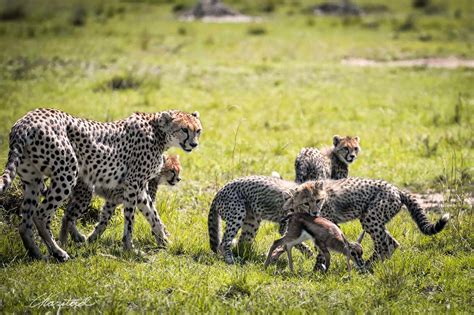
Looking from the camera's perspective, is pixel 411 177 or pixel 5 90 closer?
pixel 411 177

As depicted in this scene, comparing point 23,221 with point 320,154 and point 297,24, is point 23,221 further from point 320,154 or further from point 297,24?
point 297,24

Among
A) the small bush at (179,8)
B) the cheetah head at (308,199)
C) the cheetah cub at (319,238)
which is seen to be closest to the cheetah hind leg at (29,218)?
the cheetah cub at (319,238)

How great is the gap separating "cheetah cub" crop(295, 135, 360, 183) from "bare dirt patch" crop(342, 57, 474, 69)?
958cm

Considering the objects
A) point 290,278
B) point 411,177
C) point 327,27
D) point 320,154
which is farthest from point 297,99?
point 327,27

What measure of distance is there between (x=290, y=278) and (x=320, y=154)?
2534 millimetres

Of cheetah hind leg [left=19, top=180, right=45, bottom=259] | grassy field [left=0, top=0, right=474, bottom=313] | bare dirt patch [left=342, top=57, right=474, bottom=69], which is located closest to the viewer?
grassy field [left=0, top=0, right=474, bottom=313]

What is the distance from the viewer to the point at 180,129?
6.56 meters

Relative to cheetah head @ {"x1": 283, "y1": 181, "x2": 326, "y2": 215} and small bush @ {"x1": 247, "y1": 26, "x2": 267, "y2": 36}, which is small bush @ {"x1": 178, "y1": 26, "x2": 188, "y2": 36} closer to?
small bush @ {"x1": 247, "y1": 26, "x2": 267, "y2": 36}

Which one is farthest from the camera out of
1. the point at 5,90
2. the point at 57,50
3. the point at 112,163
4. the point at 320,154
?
the point at 57,50

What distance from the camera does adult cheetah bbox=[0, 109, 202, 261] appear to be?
5.62 m

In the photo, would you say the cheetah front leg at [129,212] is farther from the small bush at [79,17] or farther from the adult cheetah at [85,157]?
the small bush at [79,17]

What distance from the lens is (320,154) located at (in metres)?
7.96

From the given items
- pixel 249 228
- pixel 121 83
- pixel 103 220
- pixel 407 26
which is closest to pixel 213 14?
pixel 407 26

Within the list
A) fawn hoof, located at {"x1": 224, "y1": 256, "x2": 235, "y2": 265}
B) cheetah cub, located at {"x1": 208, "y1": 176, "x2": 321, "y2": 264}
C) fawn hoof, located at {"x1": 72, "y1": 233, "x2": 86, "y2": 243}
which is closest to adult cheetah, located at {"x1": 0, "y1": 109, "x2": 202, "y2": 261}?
fawn hoof, located at {"x1": 72, "y1": 233, "x2": 86, "y2": 243}
